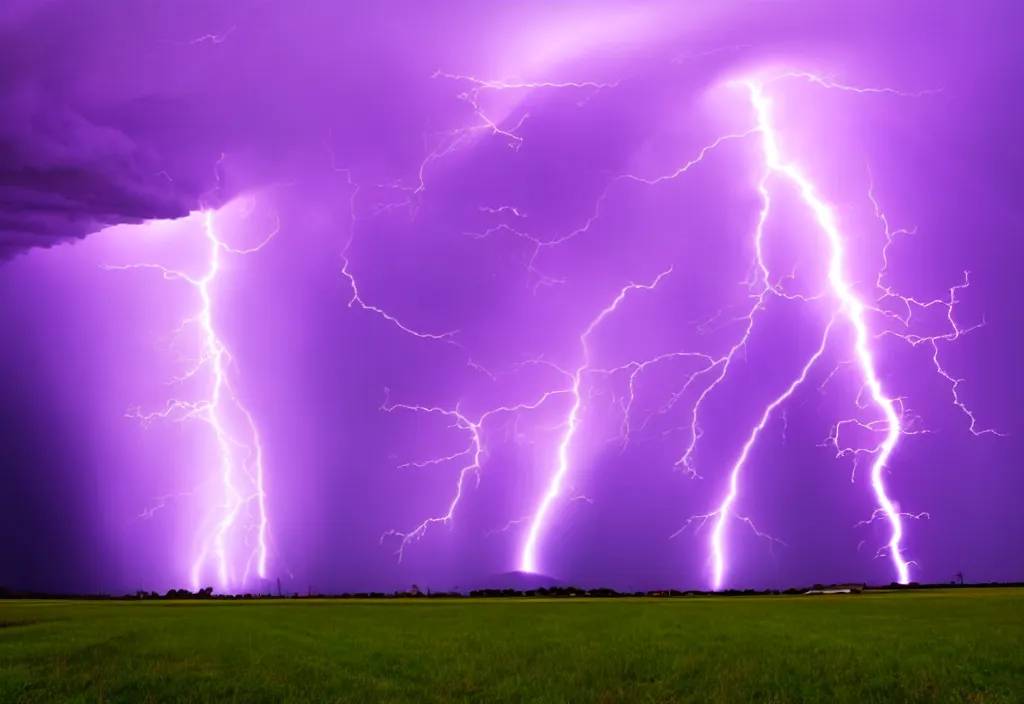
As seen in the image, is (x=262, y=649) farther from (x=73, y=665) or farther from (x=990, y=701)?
(x=990, y=701)

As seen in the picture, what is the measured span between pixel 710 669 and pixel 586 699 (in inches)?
67.5

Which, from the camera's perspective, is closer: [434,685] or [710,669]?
[434,685]

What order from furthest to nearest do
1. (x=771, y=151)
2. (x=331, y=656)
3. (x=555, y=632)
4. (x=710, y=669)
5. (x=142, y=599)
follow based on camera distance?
(x=142, y=599), (x=771, y=151), (x=555, y=632), (x=331, y=656), (x=710, y=669)

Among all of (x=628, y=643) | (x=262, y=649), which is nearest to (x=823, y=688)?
(x=628, y=643)

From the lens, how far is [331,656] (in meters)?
8.11

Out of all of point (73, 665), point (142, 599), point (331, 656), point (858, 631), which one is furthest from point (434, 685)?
point (142, 599)

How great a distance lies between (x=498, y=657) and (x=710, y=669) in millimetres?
2213

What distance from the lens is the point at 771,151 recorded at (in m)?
28.5

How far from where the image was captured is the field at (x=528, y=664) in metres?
5.88

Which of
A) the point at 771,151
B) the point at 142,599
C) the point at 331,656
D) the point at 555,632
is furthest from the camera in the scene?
the point at 142,599

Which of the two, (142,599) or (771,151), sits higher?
(771,151)

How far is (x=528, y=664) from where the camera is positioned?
734 centimetres

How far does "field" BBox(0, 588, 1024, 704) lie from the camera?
19.3 feet

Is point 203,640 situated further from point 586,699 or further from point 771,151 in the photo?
point 771,151
